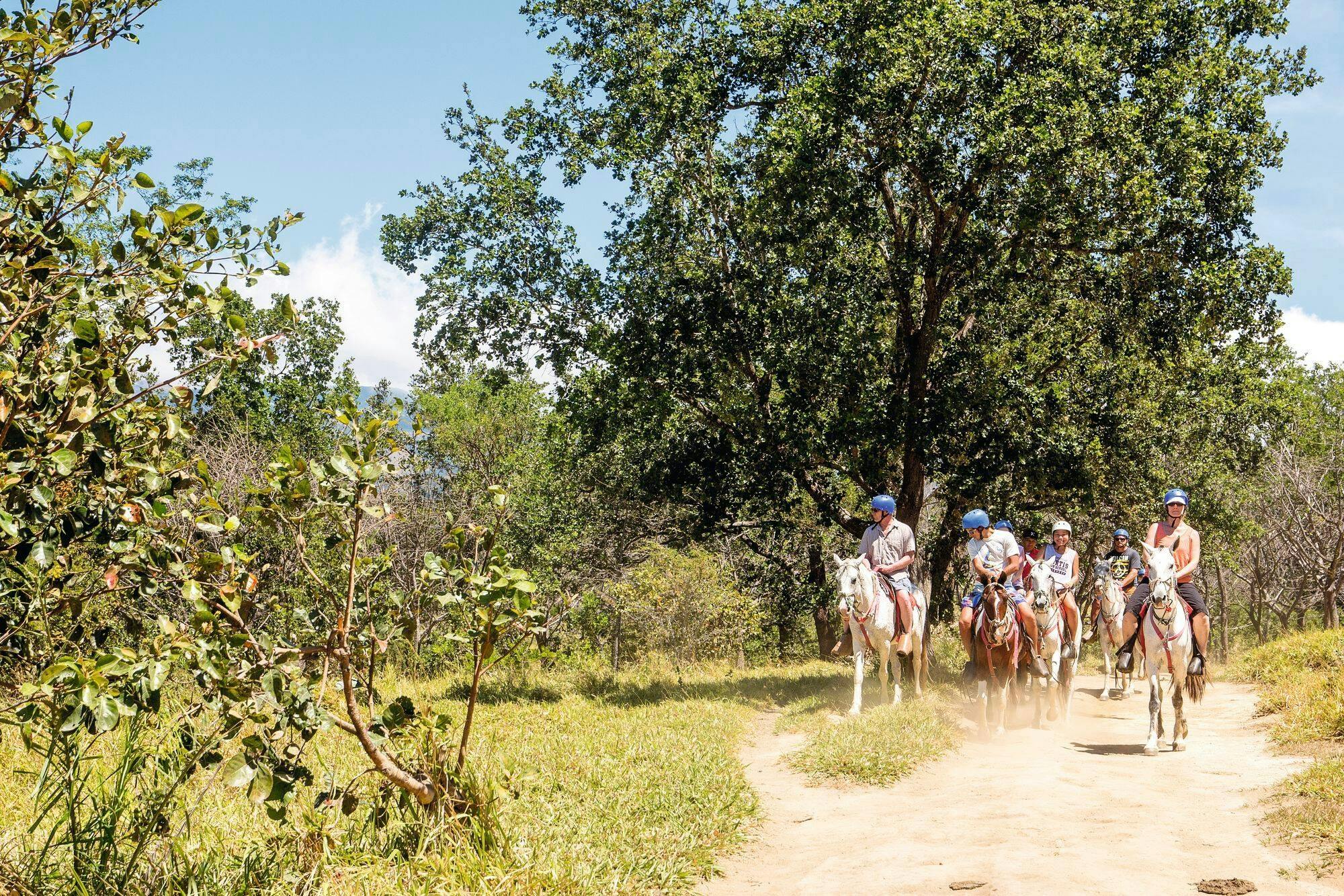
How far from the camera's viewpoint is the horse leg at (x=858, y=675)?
1267 cm

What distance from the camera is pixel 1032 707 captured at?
45.6 feet

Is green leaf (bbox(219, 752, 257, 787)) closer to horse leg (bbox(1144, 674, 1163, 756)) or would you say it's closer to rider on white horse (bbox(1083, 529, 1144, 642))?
horse leg (bbox(1144, 674, 1163, 756))

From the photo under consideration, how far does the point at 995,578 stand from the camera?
1218cm

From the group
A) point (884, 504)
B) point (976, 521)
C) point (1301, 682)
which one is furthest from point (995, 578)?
point (1301, 682)

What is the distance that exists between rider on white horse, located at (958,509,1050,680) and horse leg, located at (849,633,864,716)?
124 centimetres

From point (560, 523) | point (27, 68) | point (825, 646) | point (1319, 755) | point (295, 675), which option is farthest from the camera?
point (560, 523)

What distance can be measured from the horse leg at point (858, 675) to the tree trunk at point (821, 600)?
20.9ft

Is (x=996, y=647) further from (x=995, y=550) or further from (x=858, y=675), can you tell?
(x=858, y=675)

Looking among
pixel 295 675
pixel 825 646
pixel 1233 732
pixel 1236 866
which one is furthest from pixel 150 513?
pixel 825 646

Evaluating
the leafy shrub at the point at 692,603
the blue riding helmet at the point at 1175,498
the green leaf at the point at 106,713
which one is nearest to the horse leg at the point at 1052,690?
the blue riding helmet at the point at 1175,498

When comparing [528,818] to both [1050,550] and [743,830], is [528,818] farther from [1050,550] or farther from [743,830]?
[1050,550]

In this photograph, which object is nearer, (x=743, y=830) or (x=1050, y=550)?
(x=743, y=830)

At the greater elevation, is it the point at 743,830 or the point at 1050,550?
the point at 1050,550

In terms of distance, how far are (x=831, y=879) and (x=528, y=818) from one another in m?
1.93
